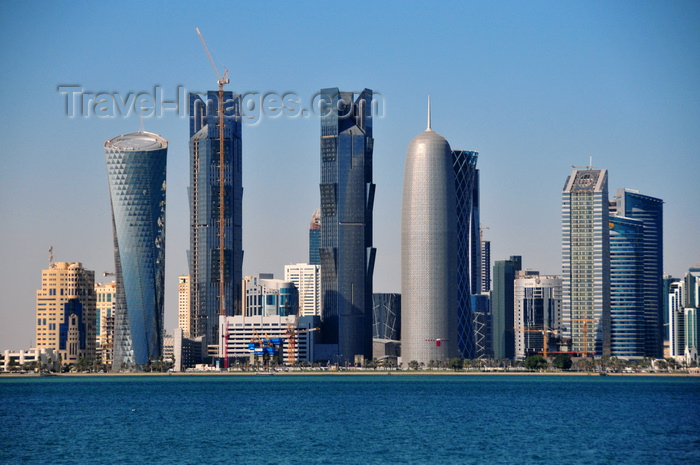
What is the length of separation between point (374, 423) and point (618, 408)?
136ft

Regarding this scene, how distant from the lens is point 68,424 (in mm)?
129875

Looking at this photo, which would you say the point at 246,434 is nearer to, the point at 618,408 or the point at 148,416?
the point at 148,416

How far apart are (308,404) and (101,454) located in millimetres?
65469

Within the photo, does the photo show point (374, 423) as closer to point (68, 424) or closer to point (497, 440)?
point (497, 440)

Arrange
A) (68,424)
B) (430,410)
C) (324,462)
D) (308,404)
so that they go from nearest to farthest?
Result: (324,462)
(68,424)
(430,410)
(308,404)

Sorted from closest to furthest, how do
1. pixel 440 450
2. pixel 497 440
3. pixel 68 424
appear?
pixel 440 450 → pixel 497 440 → pixel 68 424

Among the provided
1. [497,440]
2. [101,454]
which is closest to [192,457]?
[101,454]

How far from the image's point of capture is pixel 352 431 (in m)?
121

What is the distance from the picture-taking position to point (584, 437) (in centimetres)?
11406

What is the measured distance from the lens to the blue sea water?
99.6 m

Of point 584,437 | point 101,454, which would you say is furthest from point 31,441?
point 584,437

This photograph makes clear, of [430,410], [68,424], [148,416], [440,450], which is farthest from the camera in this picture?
[430,410]

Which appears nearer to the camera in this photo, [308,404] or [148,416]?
[148,416]

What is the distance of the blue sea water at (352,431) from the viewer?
327 feet
